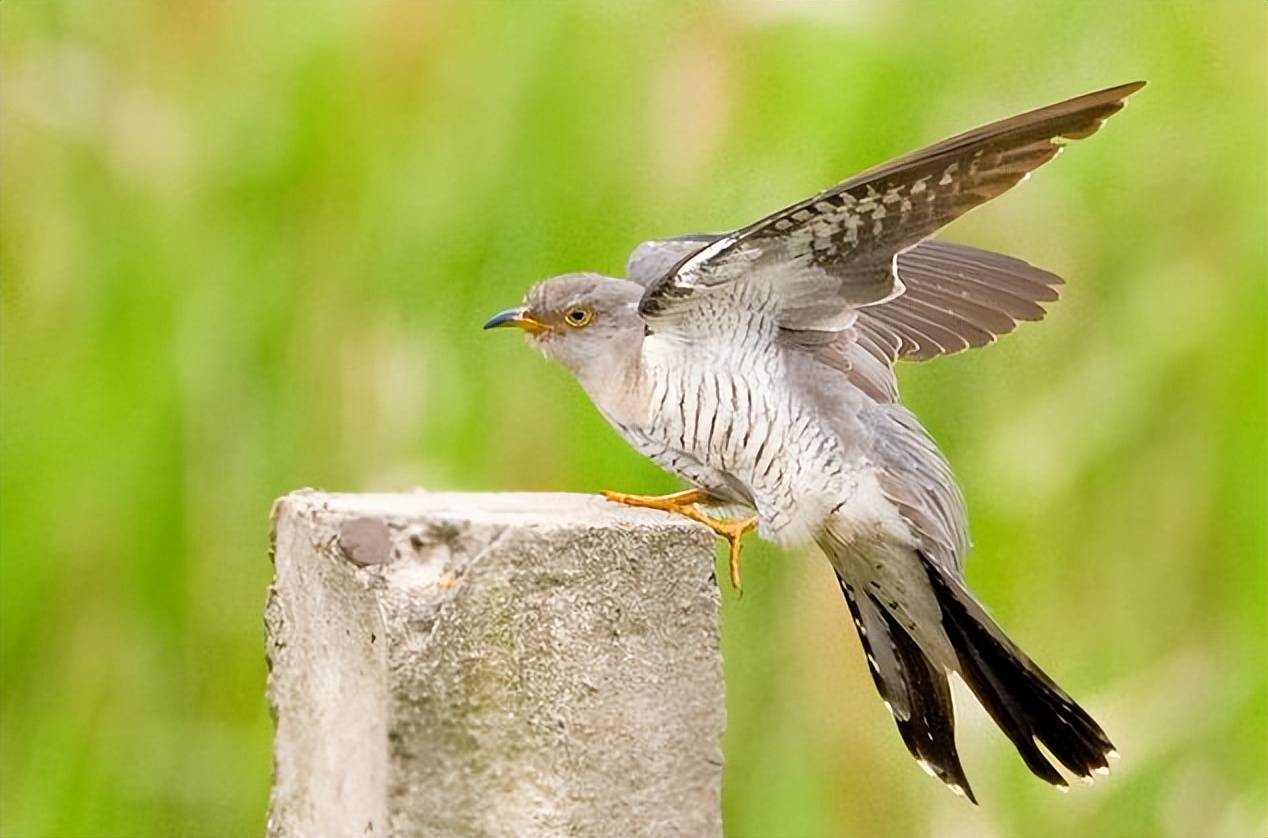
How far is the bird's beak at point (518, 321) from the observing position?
0.90 meters

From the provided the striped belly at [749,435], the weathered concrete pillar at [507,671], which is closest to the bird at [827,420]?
the striped belly at [749,435]

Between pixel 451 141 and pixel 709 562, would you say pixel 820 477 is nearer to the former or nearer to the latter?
pixel 709 562

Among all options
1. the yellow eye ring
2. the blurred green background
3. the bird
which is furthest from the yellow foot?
the blurred green background

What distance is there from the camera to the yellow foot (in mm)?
752

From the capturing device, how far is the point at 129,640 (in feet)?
3.59

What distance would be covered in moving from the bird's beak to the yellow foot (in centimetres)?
12

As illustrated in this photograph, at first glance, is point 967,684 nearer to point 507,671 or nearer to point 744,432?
point 744,432

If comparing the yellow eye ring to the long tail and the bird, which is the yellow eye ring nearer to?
the bird

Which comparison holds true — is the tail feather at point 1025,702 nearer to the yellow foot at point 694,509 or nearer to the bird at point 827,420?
the bird at point 827,420

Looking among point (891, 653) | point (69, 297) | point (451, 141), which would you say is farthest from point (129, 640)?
point (891, 653)

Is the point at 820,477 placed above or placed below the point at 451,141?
below

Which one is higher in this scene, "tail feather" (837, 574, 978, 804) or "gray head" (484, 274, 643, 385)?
"gray head" (484, 274, 643, 385)

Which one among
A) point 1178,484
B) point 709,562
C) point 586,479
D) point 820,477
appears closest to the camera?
point 709,562

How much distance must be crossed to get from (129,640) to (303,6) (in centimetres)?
41
